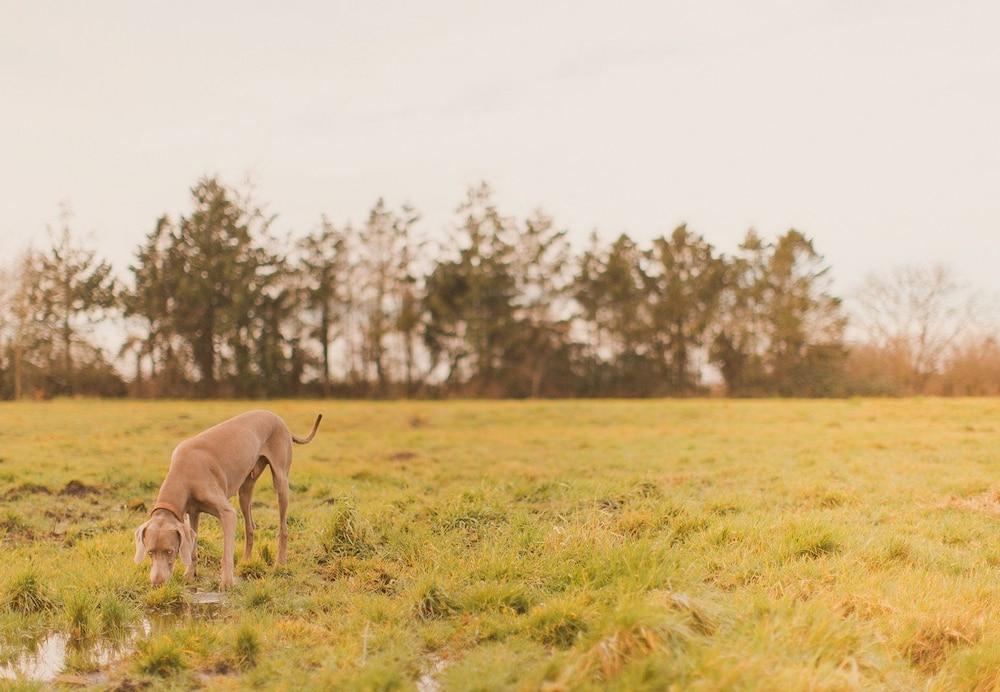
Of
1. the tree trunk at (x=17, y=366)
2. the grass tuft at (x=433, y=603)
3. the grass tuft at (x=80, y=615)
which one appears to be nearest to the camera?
the grass tuft at (x=80, y=615)

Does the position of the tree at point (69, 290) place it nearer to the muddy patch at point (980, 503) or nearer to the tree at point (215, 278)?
the tree at point (215, 278)

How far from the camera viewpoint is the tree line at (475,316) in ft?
144

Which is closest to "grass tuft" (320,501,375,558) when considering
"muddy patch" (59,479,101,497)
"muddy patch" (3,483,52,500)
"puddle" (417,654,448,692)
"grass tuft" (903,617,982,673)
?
"puddle" (417,654,448,692)

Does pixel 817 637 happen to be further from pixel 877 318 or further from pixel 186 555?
pixel 877 318

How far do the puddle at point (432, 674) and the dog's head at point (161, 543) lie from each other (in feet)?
9.50

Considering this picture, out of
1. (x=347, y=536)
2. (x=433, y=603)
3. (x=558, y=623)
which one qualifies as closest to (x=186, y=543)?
(x=347, y=536)

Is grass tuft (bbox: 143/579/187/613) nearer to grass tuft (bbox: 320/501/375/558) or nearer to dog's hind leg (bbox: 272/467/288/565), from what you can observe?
dog's hind leg (bbox: 272/467/288/565)

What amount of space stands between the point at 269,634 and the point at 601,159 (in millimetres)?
39039

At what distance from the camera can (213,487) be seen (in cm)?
685

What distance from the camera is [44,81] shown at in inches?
1003

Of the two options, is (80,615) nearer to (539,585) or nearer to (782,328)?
(539,585)

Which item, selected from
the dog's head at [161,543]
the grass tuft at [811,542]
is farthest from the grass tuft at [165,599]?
the grass tuft at [811,542]

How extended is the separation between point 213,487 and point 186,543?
635 millimetres

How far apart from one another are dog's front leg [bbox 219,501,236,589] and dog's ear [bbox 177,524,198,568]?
0.29 meters
